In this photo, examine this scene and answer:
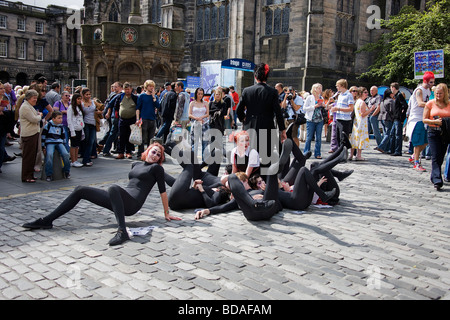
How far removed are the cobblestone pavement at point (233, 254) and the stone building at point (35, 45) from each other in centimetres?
6757

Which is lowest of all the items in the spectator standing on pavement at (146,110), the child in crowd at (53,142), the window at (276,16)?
the child in crowd at (53,142)

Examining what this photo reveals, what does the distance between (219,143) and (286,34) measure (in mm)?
19144

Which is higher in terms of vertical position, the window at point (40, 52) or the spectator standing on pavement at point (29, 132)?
the window at point (40, 52)

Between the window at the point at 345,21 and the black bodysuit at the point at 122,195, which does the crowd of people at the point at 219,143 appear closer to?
the black bodysuit at the point at 122,195

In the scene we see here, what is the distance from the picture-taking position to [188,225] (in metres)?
5.96

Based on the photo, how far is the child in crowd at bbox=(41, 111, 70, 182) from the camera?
8.89 meters

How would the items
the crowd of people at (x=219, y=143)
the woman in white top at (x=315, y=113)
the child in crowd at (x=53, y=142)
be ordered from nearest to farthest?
the crowd of people at (x=219, y=143)
the child in crowd at (x=53, y=142)
the woman in white top at (x=315, y=113)

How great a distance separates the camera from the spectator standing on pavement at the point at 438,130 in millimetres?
8711

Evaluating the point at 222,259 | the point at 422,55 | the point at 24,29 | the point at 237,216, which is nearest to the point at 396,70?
the point at 422,55

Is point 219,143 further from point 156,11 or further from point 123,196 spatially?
point 156,11

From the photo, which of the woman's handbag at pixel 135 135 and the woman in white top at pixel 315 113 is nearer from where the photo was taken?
the woman's handbag at pixel 135 135

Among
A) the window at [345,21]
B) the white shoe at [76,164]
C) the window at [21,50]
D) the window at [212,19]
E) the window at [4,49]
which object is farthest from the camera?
the window at [21,50]

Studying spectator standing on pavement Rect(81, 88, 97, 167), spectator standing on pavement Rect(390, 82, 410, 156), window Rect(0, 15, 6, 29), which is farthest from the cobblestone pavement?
window Rect(0, 15, 6, 29)

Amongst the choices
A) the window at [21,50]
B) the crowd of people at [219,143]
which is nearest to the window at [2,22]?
the window at [21,50]
